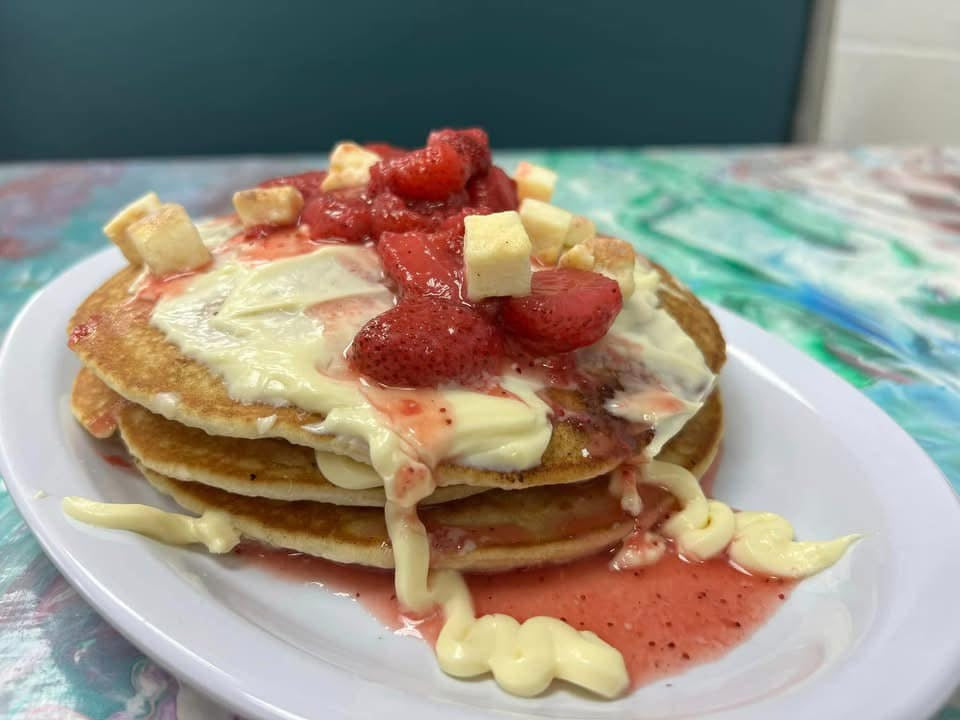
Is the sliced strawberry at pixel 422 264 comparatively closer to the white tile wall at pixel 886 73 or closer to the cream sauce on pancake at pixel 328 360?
the cream sauce on pancake at pixel 328 360

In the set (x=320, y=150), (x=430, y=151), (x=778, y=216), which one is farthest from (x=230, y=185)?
(x=778, y=216)

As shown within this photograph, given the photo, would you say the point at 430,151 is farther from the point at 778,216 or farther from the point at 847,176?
the point at 847,176

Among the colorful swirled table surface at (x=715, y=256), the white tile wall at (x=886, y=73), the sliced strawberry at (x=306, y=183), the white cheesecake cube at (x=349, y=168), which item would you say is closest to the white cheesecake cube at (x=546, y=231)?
the white cheesecake cube at (x=349, y=168)

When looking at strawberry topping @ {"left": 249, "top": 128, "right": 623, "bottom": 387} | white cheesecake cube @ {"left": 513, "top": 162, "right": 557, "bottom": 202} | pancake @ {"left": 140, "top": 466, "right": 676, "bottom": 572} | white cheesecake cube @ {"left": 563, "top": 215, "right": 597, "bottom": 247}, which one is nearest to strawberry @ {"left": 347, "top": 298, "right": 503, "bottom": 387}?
strawberry topping @ {"left": 249, "top": 128, "right": 623, "bottom": 387}

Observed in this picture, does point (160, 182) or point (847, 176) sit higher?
point (160, 182)

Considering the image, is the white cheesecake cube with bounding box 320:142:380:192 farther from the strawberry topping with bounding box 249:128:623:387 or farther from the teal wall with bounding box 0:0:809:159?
the teal wall with bounding box 0:0:809:159
